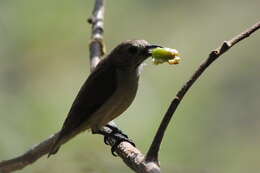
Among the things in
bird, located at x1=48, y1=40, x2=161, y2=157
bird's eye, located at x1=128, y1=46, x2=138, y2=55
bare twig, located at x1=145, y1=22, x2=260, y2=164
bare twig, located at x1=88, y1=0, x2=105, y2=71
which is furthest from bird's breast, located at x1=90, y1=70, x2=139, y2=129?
bare twig, located at x1=145, y1=22, x2=260, y2=164

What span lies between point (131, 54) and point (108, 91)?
273 mm

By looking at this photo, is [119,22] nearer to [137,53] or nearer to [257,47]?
[257,47]

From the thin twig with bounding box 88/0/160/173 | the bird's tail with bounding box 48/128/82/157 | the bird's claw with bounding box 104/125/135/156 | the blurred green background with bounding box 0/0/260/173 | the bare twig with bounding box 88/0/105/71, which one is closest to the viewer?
the thin twig with bounding box 88/0/160/173

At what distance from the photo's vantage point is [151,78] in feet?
26.1

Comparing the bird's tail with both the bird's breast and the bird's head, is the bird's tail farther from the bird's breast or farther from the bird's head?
the bird's head

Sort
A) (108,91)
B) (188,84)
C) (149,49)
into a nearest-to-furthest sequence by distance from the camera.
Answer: (188,84) < (149,49) < (108,91)

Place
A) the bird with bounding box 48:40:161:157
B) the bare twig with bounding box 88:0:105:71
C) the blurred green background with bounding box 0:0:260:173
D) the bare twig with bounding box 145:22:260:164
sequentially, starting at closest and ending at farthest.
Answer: the bare twig with bounding box 145:22:260:164
the bird with bounding box 48:40:161:157
the bare twig with bounding box 88:0:105:71
the blurred green background with bounding box 0:0:260:173

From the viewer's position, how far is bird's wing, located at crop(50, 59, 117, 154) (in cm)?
452

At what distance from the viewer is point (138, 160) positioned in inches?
136

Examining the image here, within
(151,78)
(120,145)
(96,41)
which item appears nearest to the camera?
(120,145)

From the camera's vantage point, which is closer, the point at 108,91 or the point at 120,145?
the point at 120,145

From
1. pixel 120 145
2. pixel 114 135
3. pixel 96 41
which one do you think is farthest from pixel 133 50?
pixel 96 41

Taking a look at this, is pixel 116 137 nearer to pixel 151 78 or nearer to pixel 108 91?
pixel 108 91

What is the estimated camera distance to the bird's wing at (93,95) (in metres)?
4.52
